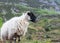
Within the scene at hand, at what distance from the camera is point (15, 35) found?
360 inches

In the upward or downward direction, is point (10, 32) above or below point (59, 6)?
above

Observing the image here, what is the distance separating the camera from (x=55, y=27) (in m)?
38.0

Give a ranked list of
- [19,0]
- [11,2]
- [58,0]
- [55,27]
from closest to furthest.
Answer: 1. [55,27]
2. [11,2]
3. [19,0]
4. [58,0]

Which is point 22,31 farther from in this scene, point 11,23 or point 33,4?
point 33,4

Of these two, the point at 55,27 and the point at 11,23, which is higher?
the point at 11,23

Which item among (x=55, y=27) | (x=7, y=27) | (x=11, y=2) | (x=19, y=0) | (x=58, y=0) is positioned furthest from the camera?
(x=58, y=0)

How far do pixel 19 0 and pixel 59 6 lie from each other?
11118 millimetres

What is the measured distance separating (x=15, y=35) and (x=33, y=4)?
71.9 m

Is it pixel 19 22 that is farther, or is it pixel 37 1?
pixel 37 1

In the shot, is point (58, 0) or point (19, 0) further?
point (58, 0)

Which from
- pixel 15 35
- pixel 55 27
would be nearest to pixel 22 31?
pixel 15 35

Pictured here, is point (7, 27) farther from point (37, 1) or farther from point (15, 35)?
point (37, 1)

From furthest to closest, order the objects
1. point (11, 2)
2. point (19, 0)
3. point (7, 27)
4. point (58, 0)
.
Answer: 1. point (58, 0)
2. point (19, 0)
3. point (11, 2)
4. point (7, 27)

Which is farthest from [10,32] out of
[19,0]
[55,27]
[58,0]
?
[58,0]
